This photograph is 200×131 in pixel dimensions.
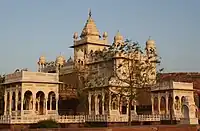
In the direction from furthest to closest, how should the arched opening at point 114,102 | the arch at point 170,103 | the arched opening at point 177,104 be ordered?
the arch at point 170,103 < the arched opening at point 177,104 < the arched opening at point 114,102

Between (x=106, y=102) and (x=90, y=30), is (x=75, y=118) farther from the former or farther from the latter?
(x=90, y=30)

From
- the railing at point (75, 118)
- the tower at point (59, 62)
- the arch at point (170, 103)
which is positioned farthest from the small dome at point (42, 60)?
the arch at point (170, 103)

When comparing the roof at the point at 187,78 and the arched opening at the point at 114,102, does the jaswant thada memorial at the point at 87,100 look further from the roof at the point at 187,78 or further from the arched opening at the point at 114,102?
the roof at the point at 187,78

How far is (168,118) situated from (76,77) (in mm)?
17502

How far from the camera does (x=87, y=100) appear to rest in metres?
45.3

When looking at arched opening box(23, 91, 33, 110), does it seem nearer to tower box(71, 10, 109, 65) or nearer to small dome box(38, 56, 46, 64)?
tower box(71, 10, 109, 65)

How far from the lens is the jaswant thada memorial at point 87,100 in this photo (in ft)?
117

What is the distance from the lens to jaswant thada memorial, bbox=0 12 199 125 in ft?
117

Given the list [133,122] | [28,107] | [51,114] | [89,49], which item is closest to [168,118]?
[133,122]

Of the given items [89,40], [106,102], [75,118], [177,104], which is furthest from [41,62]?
[177,104]

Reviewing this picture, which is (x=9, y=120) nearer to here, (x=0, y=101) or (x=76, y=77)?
(x=0, y=101)

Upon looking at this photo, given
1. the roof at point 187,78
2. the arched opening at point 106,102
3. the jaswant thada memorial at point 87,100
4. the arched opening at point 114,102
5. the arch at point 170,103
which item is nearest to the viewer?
the jaswant thada memorial at point 87,100

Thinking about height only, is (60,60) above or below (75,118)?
above

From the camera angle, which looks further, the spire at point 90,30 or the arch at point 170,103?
the spire at point 90,30
